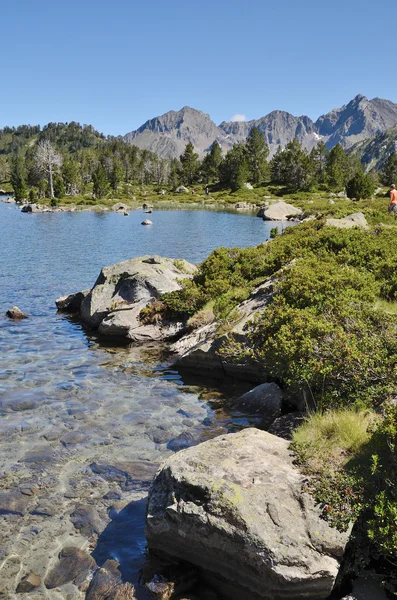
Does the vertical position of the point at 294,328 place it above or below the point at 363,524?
above

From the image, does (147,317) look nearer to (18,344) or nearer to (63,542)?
(18,344)

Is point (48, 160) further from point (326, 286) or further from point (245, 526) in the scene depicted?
point (245, 526)

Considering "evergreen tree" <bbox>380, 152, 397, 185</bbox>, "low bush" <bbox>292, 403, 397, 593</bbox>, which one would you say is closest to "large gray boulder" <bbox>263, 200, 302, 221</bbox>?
"evergreen tree" <bbox>380, 152, 397, 185</bbox>

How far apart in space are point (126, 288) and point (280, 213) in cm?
6969

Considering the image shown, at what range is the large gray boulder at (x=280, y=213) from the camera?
8525cm

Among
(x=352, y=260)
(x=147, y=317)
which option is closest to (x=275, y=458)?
(x=352, y=260)

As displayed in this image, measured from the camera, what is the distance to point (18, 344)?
1905 centimetres

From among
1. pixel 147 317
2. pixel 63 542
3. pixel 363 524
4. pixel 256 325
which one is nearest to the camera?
pixel 363 524

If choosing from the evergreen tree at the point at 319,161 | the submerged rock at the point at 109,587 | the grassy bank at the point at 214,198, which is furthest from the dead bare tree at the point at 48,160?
the submerged rock at the point at 109,587

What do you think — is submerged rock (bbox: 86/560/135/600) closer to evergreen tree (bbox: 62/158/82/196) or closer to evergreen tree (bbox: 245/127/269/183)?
evergreen tree (bbox: 62/158/82/196)

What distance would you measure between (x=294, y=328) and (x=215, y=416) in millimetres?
3523

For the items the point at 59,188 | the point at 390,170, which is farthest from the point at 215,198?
the point at 390,170

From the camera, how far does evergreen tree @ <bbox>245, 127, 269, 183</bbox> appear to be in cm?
17988

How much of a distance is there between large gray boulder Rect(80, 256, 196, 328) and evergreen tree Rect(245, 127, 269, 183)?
165 m
